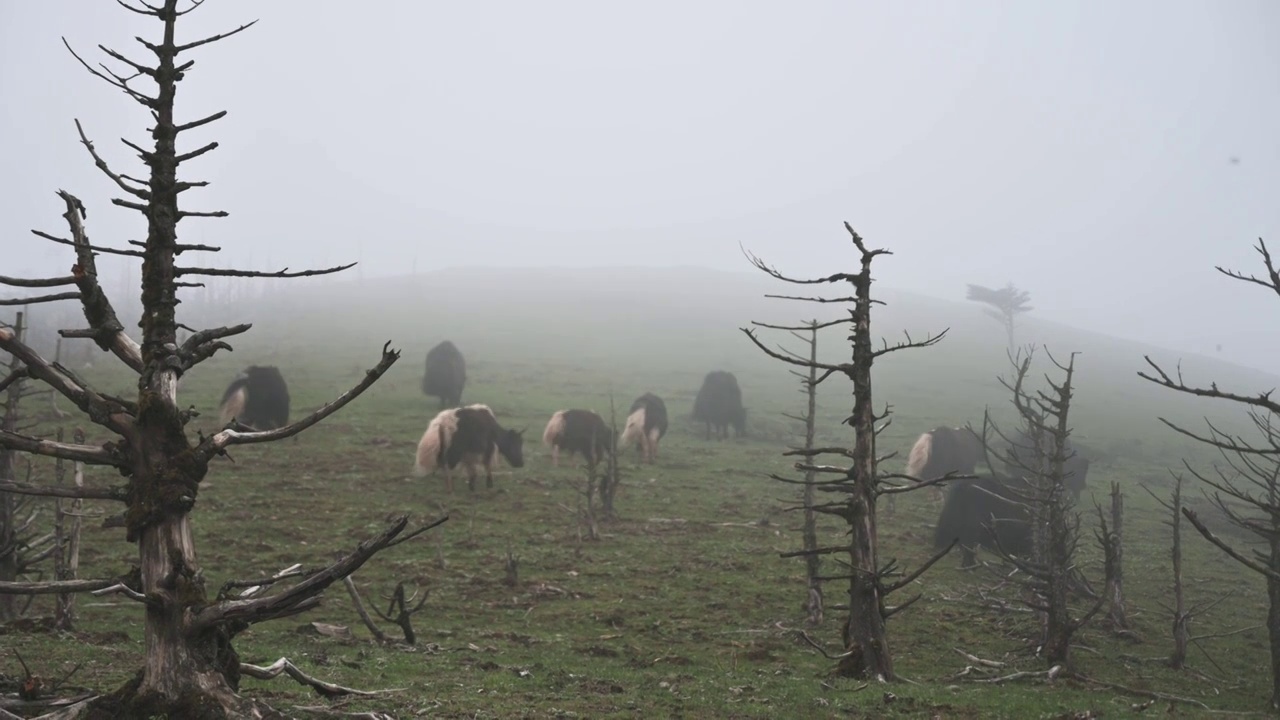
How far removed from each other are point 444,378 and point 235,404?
37.4 ft

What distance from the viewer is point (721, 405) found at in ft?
127

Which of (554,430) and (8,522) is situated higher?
(8,522)

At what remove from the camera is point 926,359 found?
252ft

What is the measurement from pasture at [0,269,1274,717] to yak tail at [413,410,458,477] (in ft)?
2.15

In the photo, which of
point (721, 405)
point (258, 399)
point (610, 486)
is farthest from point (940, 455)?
point (258, 399)

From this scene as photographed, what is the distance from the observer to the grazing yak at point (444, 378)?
3609 centimetres

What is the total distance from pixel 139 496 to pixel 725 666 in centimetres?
928

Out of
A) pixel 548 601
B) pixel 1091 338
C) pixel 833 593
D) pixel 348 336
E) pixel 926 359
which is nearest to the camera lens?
pixel 548 601

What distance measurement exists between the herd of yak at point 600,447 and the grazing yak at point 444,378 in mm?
60

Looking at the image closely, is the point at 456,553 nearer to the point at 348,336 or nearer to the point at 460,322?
the point at 348,336

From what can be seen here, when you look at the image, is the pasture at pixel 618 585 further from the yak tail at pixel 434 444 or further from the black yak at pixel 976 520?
the black yak at pixel 976 520

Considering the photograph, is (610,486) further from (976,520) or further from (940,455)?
(940,455)

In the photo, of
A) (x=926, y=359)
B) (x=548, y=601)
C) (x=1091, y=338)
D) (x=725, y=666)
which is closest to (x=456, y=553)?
(x=548, y=601)

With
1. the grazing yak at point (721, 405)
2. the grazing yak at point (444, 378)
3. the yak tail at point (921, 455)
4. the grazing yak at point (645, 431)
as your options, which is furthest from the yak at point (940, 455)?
the grazing yak at point (444, 378)
